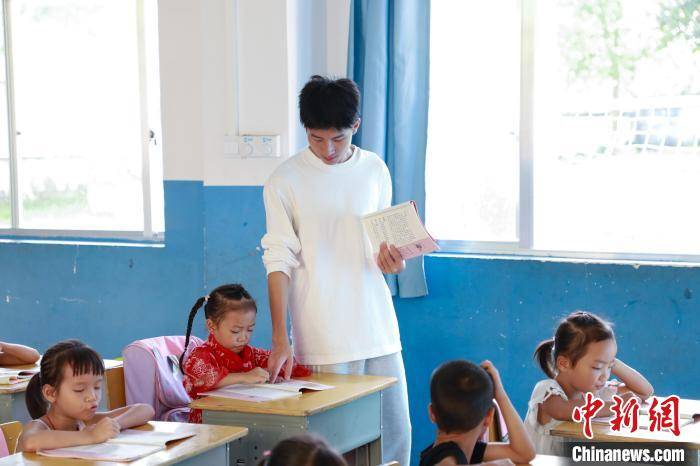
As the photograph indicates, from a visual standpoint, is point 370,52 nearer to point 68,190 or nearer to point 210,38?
point 210,38

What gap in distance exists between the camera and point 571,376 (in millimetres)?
2871

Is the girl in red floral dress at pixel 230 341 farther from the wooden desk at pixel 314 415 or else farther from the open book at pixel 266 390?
the wooden desk at pixel 314 415

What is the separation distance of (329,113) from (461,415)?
1.12 m

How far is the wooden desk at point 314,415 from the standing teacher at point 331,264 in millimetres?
154

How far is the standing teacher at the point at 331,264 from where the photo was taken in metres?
3.15

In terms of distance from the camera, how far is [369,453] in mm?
3143

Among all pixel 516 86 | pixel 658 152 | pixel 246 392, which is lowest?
pixel 246 392

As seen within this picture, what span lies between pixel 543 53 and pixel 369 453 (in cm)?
184

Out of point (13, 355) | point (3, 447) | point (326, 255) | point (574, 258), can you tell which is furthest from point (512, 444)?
point (13, 355)

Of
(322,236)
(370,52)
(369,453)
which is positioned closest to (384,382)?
(369,453)

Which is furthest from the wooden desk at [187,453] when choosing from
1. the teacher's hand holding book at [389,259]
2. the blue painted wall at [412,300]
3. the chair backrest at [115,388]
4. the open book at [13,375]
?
the blue painted wall at [412,300]

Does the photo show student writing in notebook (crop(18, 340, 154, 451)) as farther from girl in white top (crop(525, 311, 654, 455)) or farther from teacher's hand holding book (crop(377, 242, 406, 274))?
girl in white top (crop(525, 311, 654, 455))

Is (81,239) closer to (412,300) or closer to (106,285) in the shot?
(106,285)

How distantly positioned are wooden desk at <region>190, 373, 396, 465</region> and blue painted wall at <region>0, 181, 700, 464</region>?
109cm
